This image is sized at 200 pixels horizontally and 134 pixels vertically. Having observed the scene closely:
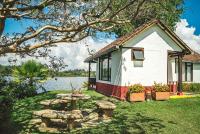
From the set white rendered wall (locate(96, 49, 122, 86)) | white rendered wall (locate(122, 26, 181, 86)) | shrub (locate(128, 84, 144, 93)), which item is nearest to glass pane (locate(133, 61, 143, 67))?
white rendered wall (locate(122, 26, 181, 86))

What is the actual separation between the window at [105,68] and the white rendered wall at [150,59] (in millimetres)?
4253

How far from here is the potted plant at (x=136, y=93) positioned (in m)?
20.8

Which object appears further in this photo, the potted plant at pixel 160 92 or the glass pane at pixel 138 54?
the glass pane at pixel 138 54

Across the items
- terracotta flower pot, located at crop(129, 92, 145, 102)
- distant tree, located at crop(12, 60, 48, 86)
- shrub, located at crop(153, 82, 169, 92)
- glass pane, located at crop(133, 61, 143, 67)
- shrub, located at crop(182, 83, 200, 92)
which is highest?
glass pane, located at crop(133, 61, 143, 67)

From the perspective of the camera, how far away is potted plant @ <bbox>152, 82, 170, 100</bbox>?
21578 mm

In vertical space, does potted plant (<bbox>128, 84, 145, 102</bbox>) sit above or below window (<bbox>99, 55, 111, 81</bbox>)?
below

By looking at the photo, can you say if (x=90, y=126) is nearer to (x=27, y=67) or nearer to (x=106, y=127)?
(x=106, y=127)

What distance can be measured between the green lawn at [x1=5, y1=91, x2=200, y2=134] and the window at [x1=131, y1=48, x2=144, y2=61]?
3.73 m

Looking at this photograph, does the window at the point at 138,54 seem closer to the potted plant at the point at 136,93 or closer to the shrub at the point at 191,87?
the potted plant at the point at 136,93

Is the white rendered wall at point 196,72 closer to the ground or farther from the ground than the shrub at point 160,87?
farther from the ground

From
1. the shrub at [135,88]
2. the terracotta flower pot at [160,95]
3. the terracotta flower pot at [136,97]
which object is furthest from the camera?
the terracotta flower pot at [160,95]

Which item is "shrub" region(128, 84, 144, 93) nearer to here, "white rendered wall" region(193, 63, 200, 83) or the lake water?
the lake water

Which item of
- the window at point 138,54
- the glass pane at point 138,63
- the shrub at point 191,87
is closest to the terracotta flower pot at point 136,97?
the glass pane at point 138,63

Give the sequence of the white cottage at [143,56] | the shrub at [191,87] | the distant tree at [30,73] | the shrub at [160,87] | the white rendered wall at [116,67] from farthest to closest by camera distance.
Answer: the shrub at [191,87]
the distant tree at [30,73]
the white rendered wall at [116,67]
the white cottage at [143,56]
the shrub at [160,87]
